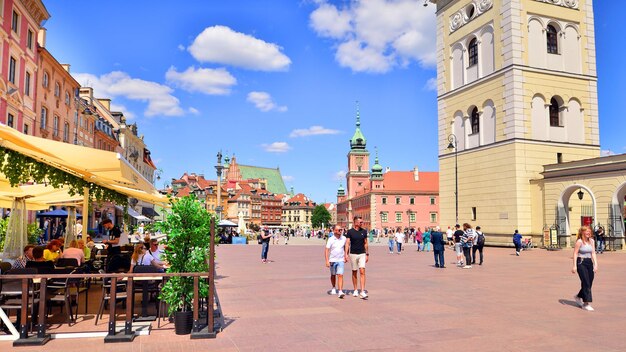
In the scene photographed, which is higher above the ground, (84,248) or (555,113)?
(555,113)

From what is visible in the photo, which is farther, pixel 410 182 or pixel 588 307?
pixel 410 182

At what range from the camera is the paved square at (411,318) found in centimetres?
691

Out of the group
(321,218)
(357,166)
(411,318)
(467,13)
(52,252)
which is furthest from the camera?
(321,218)

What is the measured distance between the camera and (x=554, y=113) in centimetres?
3500

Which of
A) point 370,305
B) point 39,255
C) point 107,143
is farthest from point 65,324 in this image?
point 107,143

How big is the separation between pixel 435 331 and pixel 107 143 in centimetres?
5734

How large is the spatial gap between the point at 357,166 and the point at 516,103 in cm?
10812

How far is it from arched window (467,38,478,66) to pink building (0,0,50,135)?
2940cm

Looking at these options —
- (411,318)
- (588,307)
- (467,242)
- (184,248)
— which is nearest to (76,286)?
(184,248)

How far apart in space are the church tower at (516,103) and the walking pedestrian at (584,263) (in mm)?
23405

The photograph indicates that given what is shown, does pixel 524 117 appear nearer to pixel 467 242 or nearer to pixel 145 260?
pixel 467 242

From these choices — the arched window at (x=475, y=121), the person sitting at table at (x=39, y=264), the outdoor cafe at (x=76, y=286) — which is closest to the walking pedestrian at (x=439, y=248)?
the outdoor cafe at (x=76, y=286)

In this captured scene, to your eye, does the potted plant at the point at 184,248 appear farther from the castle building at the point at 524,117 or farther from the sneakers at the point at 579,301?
the castle building at the point at 524,117

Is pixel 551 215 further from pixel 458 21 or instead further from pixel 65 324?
pixel 65 324
